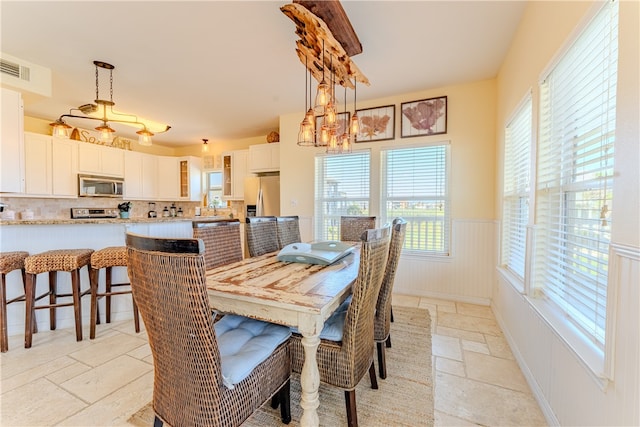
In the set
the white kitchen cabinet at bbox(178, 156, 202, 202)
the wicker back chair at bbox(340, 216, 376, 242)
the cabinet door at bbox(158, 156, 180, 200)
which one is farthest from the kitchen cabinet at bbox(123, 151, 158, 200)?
the wicker back chair at bbox(340, 216, 376, 242)

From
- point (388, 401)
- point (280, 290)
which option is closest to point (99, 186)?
point (280, 290)

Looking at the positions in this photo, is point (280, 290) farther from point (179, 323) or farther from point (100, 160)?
point (100, 160)

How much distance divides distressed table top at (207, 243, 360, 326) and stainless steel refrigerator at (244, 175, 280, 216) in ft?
9.86

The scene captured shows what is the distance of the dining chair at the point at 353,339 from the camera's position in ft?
4.12

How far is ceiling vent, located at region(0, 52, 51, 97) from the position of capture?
2.54 m

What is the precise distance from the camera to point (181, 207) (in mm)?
6340

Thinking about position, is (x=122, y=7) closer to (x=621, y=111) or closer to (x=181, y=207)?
(x=621, y=111)

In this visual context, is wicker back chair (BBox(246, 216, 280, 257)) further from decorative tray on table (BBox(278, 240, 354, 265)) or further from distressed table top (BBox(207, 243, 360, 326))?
distressed table top (BBox(207, 243, 360, 326))

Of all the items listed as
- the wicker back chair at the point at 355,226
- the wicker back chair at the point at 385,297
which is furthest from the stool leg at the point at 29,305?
the wicker back chair at the point at 355,226

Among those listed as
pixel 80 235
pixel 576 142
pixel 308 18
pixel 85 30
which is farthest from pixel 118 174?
pixel 576 142

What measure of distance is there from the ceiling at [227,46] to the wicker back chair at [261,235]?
1596 mm

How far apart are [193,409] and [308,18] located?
218cm

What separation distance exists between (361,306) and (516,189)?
2.02m

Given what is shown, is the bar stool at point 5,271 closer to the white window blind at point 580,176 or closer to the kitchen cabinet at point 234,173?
the kitchen cabinet at point 234,173
